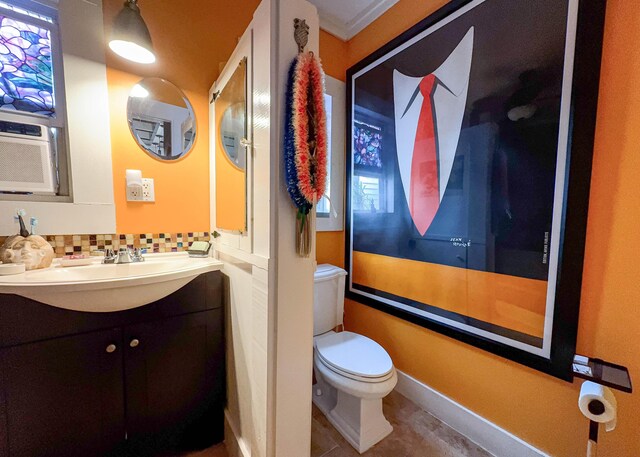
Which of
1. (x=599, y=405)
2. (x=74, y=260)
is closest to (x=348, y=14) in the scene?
(x=74, y=260)

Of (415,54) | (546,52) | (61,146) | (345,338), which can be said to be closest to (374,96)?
(415,54)

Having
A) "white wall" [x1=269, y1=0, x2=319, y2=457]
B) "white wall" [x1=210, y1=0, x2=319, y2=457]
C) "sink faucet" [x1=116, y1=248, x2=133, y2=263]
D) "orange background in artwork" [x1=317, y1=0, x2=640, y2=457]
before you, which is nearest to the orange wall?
"sink faucet" [x1=116, y1=248, x2=133, y2=263]

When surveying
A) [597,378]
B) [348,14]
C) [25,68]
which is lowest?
[597,378]

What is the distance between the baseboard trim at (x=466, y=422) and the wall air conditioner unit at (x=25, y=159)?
7.40ft

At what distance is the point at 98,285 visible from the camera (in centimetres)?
88

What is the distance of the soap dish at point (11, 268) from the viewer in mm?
909

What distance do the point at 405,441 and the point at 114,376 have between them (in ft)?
4.61

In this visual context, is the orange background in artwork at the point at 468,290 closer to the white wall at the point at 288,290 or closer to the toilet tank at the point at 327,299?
the toilet tank at the point at 327,299

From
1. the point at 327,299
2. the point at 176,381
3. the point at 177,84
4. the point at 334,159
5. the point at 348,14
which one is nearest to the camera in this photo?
the point at 176,381

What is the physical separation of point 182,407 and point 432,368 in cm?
136

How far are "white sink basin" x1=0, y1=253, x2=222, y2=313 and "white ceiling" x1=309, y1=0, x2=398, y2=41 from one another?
6.32 feet

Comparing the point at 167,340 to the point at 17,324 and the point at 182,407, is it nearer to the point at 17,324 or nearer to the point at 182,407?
the point at 182,407

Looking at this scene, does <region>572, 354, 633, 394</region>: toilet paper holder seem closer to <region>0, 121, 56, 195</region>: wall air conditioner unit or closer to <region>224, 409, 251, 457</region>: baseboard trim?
<region>224, 409, 251, 457</region>: baseboard trim

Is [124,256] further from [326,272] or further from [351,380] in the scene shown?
[351,380]
